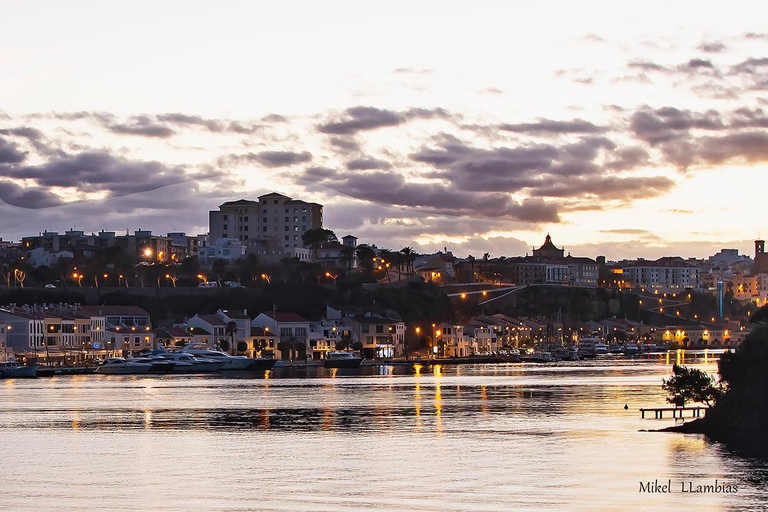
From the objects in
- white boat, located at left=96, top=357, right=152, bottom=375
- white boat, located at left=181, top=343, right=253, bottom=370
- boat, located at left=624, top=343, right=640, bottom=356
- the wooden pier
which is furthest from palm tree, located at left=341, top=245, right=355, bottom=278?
the wooden pier

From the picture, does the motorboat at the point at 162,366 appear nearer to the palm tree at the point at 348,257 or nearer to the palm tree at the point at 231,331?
the palm tree at the point at 231,331

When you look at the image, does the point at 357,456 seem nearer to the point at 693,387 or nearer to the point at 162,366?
the point at 693,387

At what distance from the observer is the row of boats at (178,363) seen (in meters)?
102

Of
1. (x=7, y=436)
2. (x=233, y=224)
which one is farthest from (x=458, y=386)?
(x=233, y=224)

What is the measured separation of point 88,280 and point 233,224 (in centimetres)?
4486

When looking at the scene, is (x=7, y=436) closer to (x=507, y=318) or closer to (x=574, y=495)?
(x=574, y=495)

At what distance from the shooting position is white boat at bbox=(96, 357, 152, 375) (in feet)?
331

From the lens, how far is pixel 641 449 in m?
34.3

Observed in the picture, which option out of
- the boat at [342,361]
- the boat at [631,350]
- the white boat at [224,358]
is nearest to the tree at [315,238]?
the boat at [631,350]

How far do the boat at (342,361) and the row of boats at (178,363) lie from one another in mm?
8627

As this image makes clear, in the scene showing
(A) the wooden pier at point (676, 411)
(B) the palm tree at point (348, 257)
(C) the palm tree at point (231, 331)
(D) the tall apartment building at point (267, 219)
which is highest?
(D) the tall apartment building at point (267, 219)

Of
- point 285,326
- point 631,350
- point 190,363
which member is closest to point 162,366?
point 190,363

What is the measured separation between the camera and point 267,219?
18812 cm

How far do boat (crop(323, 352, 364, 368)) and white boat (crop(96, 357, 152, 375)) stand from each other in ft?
58.6
